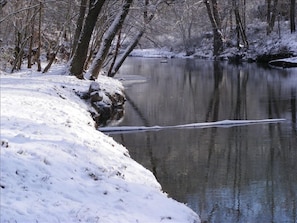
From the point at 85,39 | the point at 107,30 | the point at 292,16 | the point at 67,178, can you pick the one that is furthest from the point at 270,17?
the point at 67,178

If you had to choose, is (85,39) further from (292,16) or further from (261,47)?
(261,47)

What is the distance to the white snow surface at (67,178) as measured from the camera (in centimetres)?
514

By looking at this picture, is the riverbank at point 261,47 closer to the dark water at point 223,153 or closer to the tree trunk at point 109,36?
the dark water at point 223,153

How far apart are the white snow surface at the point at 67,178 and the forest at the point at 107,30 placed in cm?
674

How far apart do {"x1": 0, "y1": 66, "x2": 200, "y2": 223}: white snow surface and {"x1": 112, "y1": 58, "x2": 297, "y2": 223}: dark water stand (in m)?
1.31

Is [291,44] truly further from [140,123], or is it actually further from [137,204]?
[137,204]

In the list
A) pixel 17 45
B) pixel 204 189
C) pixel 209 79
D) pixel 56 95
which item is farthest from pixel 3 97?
pixel 209 79

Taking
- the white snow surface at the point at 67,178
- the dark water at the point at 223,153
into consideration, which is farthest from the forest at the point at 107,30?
the white snow surface at the point at 67,178

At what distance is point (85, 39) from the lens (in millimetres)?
17234

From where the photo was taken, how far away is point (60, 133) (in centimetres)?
792

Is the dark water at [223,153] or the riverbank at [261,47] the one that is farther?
the riverbank at [261,47]

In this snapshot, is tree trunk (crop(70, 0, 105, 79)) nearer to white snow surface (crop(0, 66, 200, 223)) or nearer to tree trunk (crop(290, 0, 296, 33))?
white snow surface (crop(0, 66, 200, 223))

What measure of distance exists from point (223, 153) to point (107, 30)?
399 inches

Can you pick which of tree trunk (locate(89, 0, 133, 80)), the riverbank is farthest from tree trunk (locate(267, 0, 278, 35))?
tree trunk (locate(89, 0, 133, 80))
